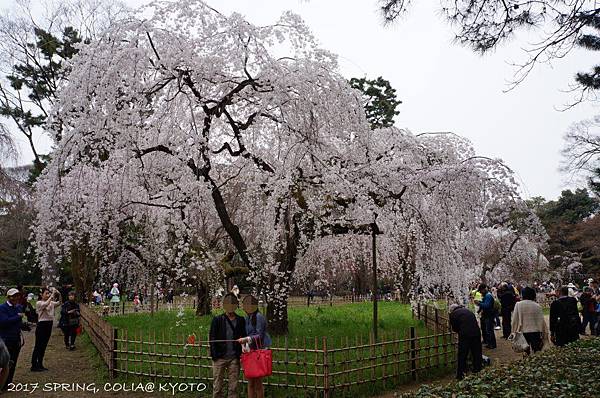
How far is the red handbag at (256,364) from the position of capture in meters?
5.51

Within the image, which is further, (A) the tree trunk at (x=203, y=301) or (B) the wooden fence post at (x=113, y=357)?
(A) the tree trunk at (x=203, y=301)

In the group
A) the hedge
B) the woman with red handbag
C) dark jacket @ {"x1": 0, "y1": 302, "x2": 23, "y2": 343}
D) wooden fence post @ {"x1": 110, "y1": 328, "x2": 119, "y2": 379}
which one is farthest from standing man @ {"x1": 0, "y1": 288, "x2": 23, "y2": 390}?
the hedge

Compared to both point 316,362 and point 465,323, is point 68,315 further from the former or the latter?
point 465,323

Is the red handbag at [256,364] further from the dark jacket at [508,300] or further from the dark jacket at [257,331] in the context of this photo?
the dark jacket at [508,300]

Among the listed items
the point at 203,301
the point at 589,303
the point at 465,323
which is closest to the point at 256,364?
the point at 465,323

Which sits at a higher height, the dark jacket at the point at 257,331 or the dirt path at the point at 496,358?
the dark jacket at the point at 257,331

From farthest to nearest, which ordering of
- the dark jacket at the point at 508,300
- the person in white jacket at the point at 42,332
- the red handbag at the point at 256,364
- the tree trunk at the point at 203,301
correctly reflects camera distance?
the tree trunk at the point at 203,301 → the dark jacket at the point at 508,300 → the person in white jacket at the point at 42,332 → the red handbag at the point at 256,364

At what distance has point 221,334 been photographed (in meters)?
5.73

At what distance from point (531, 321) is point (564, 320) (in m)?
0.89

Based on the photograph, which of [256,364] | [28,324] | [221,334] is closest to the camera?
[256,364]

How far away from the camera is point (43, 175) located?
8.29 meters

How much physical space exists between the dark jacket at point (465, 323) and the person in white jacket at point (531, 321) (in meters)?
0.78

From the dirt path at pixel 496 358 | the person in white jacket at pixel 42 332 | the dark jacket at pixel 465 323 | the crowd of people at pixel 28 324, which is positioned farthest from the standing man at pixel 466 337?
the person in white jacket at pixel 42 332

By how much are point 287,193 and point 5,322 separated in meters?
4.96
